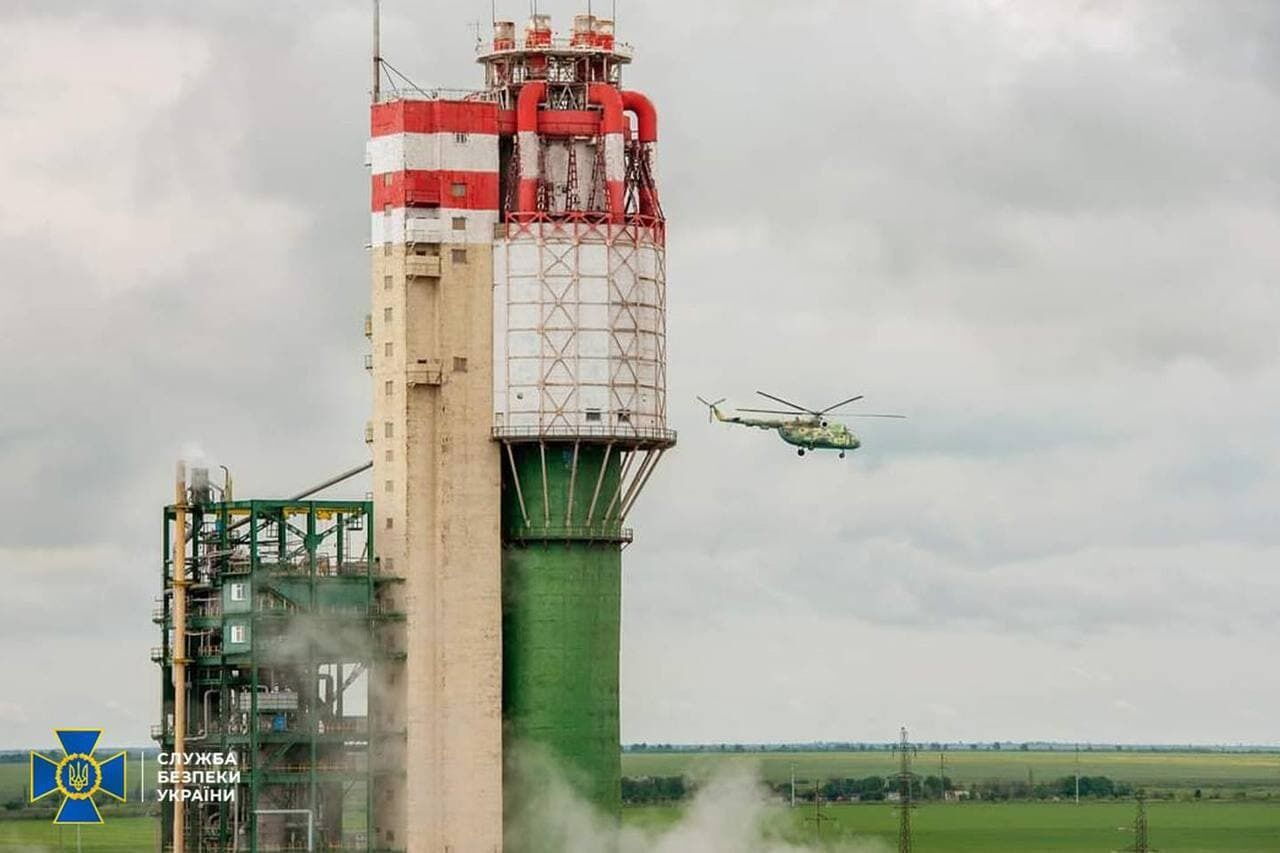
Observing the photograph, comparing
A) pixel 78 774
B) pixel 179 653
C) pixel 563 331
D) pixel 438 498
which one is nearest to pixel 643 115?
pixel 563 331

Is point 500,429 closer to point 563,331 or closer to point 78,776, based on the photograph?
point 563,331

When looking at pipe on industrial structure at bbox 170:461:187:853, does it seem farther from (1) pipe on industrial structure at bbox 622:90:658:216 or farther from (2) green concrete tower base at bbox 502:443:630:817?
(1) pipe on industrial structure at bbox 622:90:658:216

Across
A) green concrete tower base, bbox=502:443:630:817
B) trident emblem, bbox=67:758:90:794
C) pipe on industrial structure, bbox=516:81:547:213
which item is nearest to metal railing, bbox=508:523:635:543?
green concrete tower base, bbox=502:443:630:817

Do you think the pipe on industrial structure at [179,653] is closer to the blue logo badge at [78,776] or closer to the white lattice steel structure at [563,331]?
the blue logo badge at [78,776]

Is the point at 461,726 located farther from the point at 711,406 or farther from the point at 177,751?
the point at 711,406

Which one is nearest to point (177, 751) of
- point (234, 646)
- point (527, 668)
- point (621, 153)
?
point (234, 646)

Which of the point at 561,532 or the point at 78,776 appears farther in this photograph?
the point at 78,776
